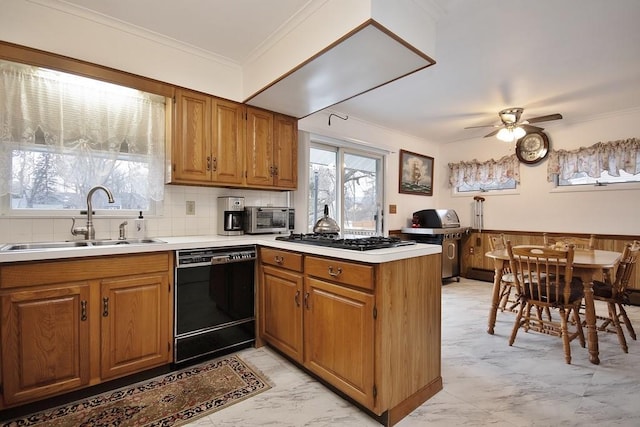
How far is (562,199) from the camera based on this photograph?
4367mm

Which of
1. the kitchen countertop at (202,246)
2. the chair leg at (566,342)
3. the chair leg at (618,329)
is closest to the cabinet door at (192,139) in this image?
the kitchen countertop at (202,246)

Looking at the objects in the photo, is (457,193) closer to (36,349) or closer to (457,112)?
(457,112)

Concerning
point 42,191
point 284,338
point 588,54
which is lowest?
point 284,338

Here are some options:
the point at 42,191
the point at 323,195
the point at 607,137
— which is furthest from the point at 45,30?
the point at 607,137

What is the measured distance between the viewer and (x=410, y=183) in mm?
5137

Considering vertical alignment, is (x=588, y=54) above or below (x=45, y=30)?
above

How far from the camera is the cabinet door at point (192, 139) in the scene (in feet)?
7.91

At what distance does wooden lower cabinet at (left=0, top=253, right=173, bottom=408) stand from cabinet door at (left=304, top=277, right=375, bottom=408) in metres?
0.98

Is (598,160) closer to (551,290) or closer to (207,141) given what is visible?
(551,290)

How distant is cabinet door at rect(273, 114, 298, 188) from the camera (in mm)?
2961

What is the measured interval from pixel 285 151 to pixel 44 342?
2.22 m

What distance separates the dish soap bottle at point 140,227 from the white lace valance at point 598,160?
5173 mm

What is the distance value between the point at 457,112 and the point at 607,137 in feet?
6.58

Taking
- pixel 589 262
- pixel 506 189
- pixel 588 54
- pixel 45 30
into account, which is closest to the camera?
pixel 45 30
